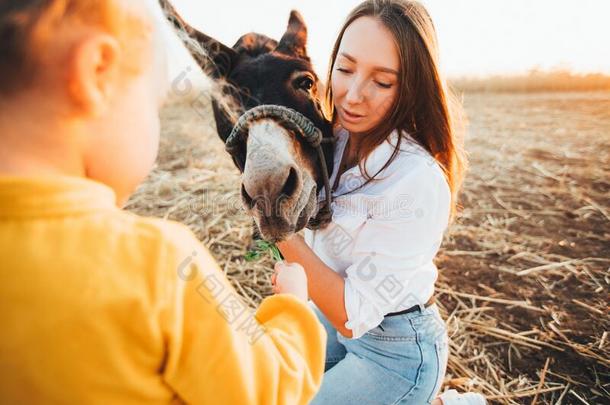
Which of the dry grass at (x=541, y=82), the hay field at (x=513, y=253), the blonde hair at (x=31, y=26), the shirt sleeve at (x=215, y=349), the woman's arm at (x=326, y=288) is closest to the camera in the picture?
the blonde hair at (x=31, y=26)

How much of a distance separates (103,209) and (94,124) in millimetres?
166

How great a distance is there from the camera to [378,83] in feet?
5.37

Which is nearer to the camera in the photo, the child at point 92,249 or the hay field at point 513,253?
the child at point 92,249

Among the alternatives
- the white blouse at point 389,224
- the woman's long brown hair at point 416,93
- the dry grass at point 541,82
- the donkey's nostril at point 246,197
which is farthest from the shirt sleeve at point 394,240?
the dry grass at point 541,82

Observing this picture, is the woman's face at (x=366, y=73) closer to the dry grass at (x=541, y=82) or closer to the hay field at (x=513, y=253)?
the hay field at (x=513, y=253)

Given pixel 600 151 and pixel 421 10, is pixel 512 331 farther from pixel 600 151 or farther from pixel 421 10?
pixel 600 151

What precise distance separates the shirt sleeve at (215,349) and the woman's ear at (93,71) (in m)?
0.32

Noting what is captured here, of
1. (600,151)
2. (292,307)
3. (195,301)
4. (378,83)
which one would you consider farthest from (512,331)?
(600,151)

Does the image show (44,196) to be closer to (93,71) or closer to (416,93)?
(93,71)

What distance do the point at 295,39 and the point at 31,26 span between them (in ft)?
5.10

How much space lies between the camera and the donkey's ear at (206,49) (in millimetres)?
1804

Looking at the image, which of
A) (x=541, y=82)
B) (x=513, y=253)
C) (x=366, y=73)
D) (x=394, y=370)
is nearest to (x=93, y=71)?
(x=366, y=73)

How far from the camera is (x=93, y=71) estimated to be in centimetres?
69

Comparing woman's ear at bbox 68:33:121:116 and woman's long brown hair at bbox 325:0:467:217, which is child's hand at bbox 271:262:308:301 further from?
woman's ear at bbox 68:33:121:116
